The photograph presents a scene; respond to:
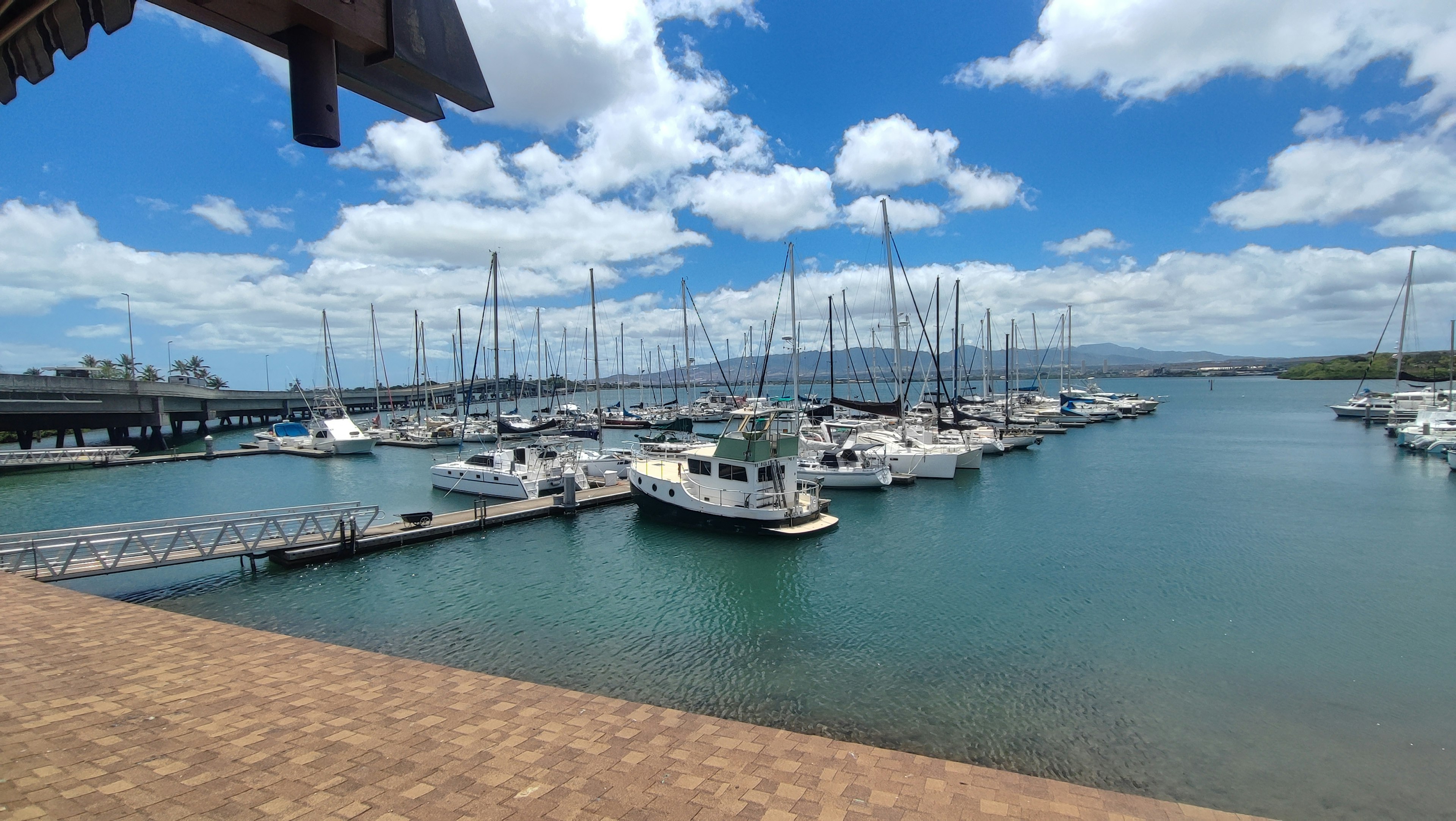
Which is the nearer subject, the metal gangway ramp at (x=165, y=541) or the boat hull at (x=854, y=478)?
the metal gangway ramp at (x=165, y=541)

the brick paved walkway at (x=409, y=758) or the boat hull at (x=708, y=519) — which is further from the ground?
the brick paved walkway at (x=409, y=758)

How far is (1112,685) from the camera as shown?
1285cm

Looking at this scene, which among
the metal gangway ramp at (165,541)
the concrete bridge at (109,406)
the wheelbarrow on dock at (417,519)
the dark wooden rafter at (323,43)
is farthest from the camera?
the concrete bridge at (109,406)

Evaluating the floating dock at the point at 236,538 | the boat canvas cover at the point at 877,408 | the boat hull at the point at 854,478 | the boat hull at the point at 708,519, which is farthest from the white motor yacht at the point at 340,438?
the boat canvas cover at the point at 877,408

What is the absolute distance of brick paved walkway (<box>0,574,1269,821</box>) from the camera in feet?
19.5

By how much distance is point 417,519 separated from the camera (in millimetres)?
24078

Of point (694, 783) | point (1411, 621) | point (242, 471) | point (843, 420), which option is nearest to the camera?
point (694, 783)

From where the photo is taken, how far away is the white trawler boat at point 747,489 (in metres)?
24.5

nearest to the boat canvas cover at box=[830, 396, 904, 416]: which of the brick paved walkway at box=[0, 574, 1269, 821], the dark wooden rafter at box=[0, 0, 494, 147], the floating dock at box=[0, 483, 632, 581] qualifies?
the floating dock at box=[0, 483, 632, 581]

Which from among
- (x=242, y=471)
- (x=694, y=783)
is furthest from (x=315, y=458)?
(x=694, y=783)

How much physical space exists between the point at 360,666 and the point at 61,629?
550 cm

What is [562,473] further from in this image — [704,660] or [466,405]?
[466,405]

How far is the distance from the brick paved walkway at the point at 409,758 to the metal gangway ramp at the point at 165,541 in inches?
364

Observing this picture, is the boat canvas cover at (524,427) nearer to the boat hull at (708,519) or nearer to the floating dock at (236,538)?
the floating dock at (236,538)
